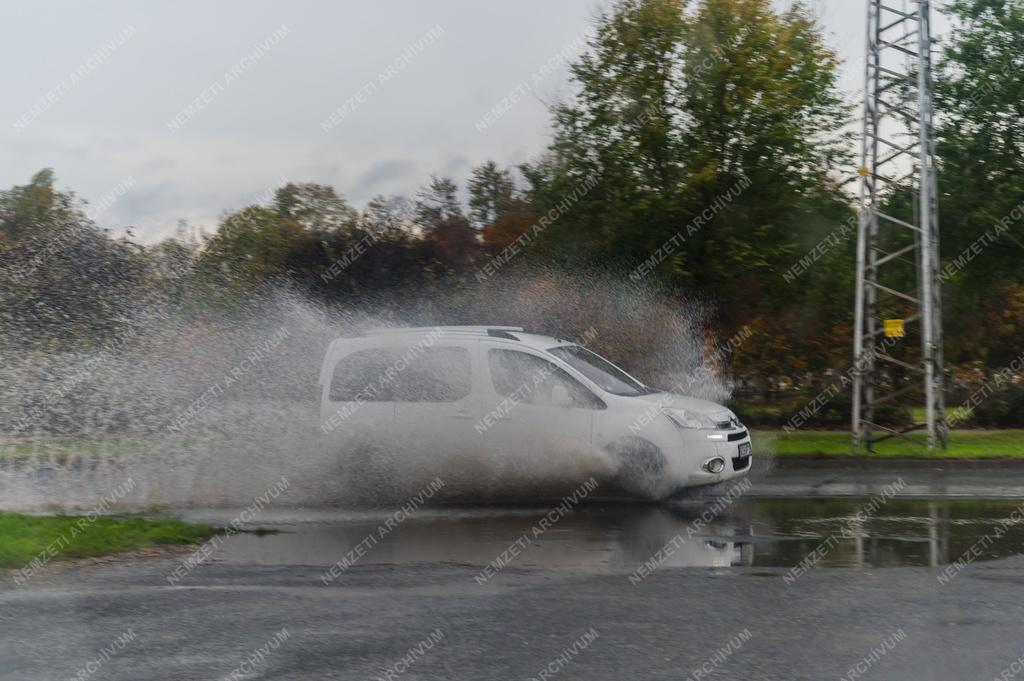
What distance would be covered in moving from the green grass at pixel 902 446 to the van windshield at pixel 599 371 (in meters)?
4.85

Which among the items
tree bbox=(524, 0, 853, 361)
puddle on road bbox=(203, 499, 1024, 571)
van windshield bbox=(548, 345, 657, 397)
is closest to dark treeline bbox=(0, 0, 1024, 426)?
tree bbox=(524, 0, 853, 361)

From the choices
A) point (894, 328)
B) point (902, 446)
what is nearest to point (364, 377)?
point (894, 328)

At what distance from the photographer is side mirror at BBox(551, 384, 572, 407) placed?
12289 millimetres

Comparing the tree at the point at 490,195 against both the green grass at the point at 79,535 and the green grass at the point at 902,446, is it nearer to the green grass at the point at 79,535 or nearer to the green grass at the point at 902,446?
the green grass at the point at 902,446

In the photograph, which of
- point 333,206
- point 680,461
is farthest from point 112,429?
point 333,206

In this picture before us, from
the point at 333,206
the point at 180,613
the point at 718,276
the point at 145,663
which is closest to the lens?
the point at 145,663

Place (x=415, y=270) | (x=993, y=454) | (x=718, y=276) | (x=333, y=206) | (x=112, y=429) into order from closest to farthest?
(x=993, y=454) → (x=112, y=429) → (x=718, y=276) → (x=415, y=270) → (x=333, y=206)

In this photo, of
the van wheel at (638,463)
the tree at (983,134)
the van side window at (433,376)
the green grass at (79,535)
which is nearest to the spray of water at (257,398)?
the van wheel at (638,463)

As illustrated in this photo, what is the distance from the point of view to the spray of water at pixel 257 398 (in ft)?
41.5

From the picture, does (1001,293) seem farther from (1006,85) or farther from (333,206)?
(333,206)

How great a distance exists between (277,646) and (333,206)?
30.5 meters

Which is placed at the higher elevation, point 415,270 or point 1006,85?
point 1006,85

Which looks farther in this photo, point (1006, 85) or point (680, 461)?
point (1006, 85)

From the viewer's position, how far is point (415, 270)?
28172 millimetres
